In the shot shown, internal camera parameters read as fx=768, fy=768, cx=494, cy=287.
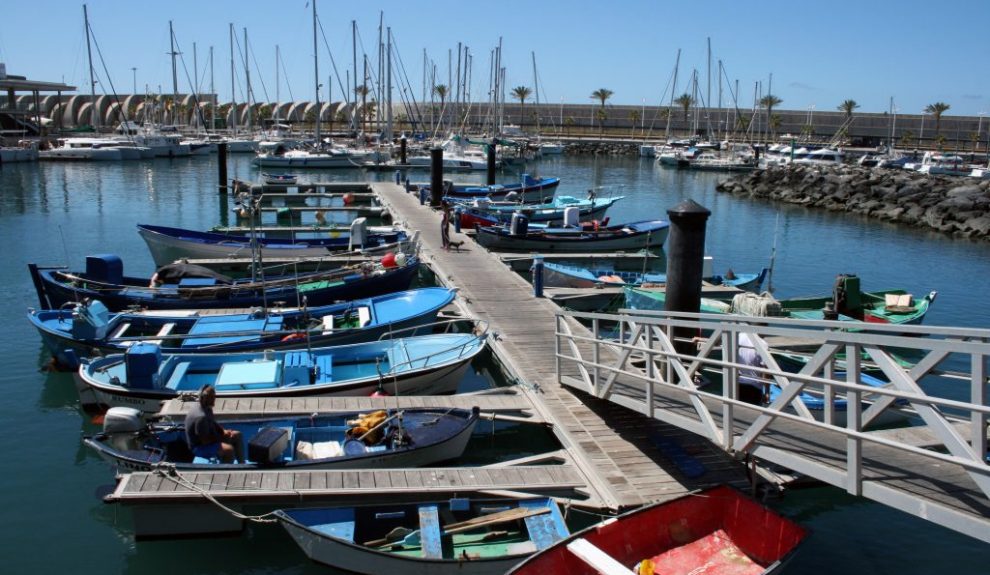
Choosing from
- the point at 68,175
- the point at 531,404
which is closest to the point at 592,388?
the point at 531,404

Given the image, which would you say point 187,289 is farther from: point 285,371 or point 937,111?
point 937,111

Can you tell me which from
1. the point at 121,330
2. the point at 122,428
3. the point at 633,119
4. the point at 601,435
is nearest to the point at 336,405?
the point at 122,428

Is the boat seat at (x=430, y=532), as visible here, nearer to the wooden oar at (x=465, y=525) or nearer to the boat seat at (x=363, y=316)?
the wooden oar at (x=465, y=525)

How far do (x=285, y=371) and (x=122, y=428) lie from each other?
10.7 ft

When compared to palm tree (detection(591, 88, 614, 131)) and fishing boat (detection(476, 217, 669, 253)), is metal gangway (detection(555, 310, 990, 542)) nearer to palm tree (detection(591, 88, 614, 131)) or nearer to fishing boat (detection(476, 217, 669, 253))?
fishing boat (detection(476, 217, 669, 253))

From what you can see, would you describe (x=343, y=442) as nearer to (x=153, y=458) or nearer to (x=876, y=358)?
(x=153, y=458)

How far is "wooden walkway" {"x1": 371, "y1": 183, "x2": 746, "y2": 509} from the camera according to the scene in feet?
31.7

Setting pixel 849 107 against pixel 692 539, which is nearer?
pixel 692 539

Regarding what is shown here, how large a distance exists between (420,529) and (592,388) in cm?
396

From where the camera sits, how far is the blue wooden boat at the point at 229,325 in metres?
15.0

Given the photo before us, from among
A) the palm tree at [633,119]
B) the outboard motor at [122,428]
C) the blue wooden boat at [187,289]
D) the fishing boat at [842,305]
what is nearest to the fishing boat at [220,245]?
the blue wooden boat at [187,289]

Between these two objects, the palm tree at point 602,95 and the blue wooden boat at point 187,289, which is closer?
the blue wooden boat at point 187,289

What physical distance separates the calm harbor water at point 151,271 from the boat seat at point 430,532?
1804 mm

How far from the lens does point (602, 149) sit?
358 ft
